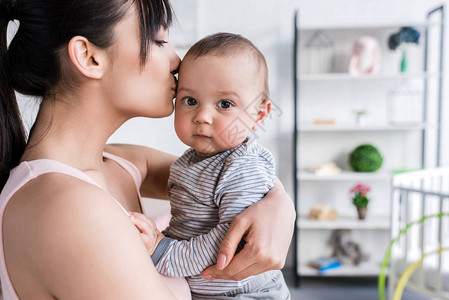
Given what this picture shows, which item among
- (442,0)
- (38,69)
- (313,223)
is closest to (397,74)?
(442,0)

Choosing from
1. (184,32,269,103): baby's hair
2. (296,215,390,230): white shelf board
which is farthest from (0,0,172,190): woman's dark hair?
(296,215,390,230): white shelf board

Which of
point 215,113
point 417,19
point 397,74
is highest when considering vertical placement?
point 417,19

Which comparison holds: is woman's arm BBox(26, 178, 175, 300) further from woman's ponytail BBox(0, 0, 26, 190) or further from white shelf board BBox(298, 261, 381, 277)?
white shelf board BBox(298, 261, 381, 277)

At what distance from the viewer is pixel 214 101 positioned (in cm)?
88

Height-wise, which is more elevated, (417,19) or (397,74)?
(417,19)

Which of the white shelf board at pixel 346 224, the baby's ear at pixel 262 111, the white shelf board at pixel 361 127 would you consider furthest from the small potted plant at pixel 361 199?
the baby's ear at pixel 262 111

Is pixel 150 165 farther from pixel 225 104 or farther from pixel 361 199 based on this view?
pixel 361 199

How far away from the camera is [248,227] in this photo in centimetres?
76

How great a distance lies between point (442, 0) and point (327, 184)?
1.88 meters

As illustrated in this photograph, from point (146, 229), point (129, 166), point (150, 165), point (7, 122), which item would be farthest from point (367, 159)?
point (7, 122)

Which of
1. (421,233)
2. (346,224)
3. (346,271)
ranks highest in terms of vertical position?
(421,233)

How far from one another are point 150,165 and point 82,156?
382 millimetres

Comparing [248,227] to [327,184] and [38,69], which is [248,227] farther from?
[327,184]

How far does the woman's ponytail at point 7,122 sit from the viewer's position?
2.59ft
